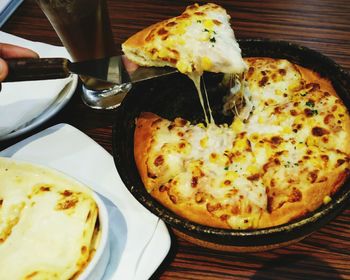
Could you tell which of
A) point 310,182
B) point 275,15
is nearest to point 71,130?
point 310,182

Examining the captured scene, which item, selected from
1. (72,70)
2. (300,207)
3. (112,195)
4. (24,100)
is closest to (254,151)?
(300,207)

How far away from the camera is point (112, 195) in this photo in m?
1.47

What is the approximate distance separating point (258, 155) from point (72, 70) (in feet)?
2.23

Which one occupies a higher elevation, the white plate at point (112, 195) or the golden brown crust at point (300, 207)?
the golden brown crust at point (300, 207)

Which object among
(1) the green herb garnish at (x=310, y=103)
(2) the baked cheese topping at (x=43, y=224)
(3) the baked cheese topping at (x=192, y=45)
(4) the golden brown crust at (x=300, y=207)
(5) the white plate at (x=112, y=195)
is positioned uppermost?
(3) the baked cheese topping at (x=192, y=45)

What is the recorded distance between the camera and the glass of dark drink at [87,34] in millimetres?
1645

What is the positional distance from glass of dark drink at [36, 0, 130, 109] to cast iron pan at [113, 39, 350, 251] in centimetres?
28

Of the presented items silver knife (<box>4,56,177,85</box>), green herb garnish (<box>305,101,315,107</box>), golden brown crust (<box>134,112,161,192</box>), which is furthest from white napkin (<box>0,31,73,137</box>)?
green herb garnish (<box>305,101,315,107</box>)

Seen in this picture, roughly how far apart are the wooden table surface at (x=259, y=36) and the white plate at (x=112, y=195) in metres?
0.09

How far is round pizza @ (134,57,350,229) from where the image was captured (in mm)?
1268

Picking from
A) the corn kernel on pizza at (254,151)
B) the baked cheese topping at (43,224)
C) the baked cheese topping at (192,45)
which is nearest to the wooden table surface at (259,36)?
the corn kernel on pizza at (254,151)

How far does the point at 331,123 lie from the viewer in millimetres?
1402

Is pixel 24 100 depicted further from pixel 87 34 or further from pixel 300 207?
pixel 300 207

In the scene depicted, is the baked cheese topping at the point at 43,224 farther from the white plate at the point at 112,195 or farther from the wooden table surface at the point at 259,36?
the wooden table surface at the point at 259,36
